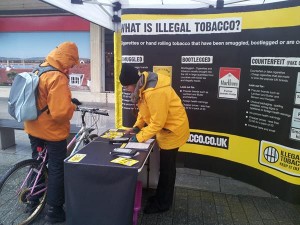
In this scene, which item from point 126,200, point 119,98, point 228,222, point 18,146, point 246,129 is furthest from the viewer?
point 18,146

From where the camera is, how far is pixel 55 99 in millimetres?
2453

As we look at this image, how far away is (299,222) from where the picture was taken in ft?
9.60

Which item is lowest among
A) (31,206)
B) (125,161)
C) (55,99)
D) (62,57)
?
(31,206)

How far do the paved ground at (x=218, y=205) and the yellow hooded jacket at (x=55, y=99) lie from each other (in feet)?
3.19

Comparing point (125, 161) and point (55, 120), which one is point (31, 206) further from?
point (125, 161)

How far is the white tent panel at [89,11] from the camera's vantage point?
10.6 ft

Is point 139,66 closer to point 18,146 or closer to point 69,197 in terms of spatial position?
point 69,197

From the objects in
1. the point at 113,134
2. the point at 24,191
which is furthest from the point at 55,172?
the point at 113,134

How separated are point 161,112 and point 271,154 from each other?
1.69 meters

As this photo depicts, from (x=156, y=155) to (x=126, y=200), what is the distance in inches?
47.9

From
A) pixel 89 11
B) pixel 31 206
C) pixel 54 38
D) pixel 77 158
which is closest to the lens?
pixel 77 158

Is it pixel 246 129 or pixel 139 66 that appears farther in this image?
pixel 139 66

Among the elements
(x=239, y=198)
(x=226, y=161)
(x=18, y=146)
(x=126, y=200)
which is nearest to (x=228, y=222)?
(x=239, y=198)

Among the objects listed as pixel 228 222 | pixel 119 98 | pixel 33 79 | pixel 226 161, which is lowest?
pixel 228 222
